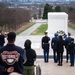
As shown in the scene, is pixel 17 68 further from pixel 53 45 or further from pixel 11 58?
pixel 53 45

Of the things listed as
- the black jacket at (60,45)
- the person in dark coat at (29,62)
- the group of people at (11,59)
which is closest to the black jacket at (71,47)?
the black jacket at (60,45)

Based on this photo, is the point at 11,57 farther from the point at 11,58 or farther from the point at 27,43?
the point at 27,43

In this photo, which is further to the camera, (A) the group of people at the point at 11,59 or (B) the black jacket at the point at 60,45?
(B) the black jacket at the point at 60,45

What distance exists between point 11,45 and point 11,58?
220 mm

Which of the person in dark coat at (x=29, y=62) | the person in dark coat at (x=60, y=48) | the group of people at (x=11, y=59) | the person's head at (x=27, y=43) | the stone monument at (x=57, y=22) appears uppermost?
the group of people at (x=11, y=59)

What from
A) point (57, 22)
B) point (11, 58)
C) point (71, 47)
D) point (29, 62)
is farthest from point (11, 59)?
point (57, 22)

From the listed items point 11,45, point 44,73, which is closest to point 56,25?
point 44,73

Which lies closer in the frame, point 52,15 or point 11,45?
point 11,45

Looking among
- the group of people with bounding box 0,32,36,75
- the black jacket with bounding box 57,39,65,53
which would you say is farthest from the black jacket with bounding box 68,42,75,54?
the group of people with bounding box 0,32,36,75

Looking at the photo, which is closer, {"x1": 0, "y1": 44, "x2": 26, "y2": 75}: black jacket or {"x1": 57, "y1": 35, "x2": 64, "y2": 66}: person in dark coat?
{"x1": 0, "y1": 44, "x2": 26, "y2": 75}: black jacket

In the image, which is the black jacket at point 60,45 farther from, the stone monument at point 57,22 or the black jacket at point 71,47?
the stone monument at point 57,22

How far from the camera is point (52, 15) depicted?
25.9 metres

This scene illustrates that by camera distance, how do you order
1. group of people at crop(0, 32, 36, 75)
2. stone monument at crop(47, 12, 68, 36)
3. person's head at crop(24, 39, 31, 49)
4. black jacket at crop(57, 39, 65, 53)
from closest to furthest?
group of people at crop(0, 32, 36, 75), person's head at crop(24, 39, 31, 49), black jacket at crop(57, 39, 65, 53), stone monument at crop(47, 12, 68, 36)

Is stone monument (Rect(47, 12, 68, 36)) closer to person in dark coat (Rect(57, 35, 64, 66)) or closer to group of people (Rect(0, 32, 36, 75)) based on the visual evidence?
person in dark coat (Rect(57, 35, 64, 66))
